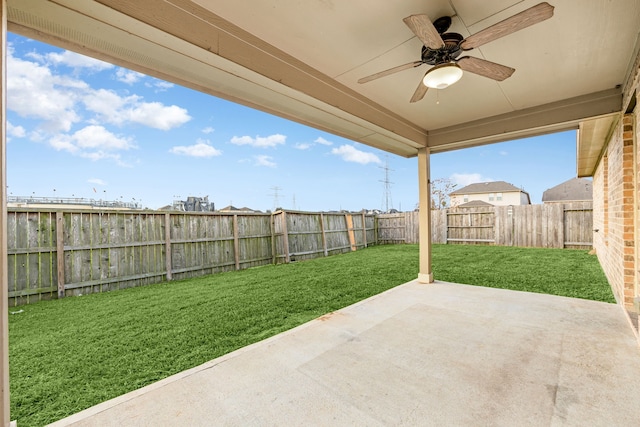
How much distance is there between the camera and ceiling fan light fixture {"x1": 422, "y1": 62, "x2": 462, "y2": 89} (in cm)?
191

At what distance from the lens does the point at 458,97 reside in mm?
3074

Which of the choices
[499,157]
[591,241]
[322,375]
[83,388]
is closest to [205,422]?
[322,375]

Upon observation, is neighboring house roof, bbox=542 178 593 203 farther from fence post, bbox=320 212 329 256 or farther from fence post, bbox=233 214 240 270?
fence post, bbox=233 214 240 270

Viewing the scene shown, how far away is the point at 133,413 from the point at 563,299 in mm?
4565

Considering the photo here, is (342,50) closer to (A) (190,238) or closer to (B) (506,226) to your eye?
(A) (190,238)

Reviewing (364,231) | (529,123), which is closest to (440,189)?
(364,231)

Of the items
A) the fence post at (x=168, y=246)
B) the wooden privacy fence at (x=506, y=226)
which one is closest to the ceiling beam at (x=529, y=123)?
the fence post at (x=168, y=246)

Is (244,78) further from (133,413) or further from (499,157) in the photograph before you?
(499,157)

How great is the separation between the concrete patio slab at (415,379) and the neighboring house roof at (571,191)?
25.3 meters

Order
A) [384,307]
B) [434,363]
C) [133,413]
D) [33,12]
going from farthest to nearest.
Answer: [384,307] < [434,363] < [133,413] < [33,12]

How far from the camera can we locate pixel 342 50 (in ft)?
7.14

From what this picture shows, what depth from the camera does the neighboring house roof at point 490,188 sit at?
2533cm

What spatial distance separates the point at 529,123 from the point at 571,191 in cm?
2555

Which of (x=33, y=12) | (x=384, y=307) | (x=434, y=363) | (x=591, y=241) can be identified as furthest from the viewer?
(x=591, y=241)
